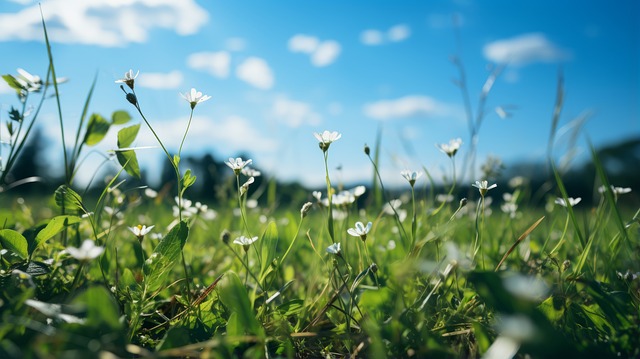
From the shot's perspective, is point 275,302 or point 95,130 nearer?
point 275,302

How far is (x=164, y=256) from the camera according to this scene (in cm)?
109

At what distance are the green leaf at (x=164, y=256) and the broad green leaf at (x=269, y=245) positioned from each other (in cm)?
20

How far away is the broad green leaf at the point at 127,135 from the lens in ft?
4.21

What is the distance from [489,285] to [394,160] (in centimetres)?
135

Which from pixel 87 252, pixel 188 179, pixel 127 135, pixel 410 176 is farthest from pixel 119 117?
pixel 410 176

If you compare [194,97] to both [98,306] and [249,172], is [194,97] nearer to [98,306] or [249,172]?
[249,172]

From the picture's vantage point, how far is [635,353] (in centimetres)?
91

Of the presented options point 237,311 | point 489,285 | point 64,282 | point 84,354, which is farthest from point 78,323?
point 489,285

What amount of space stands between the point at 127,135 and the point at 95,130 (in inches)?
6.4

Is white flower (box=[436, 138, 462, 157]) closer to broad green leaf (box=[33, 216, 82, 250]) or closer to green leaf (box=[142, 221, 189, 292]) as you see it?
green leaf (box=[142, 221, 189, 292])

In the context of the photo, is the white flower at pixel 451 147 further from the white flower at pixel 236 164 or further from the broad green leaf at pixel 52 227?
the broad green leaf at pixel 52 227

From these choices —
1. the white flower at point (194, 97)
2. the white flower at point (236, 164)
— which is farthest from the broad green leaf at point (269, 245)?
the white flower at point (194, 97)

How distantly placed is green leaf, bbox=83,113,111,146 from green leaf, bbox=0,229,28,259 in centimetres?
38

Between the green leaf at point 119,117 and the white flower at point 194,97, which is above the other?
the white flower at point 194,97
